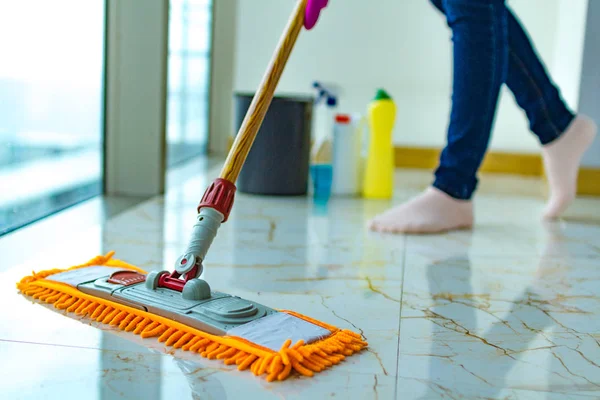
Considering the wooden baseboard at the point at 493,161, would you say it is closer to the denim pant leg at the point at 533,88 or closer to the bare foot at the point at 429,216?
the denim pant leg at the point at 533,88

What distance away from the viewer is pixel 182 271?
0.85 metres

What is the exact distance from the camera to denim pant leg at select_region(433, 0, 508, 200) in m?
1.41

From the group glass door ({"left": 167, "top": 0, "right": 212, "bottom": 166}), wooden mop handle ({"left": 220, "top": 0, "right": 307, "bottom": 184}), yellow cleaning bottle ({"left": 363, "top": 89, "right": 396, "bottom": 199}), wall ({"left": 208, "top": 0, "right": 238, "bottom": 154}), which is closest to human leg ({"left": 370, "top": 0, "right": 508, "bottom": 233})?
yellow cleaning bottle ({"left": 363, "top": 89, "right": 396, "bottom": 199})

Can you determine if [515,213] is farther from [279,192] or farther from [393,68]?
[393,68]

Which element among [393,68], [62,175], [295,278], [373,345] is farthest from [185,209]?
[393,68]

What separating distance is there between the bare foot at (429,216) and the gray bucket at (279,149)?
A: 393 mm

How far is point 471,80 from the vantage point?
1.42 metres

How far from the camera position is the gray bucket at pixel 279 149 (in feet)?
5.85

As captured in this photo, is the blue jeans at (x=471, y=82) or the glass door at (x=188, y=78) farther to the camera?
the glass door at (x=188, y=78)

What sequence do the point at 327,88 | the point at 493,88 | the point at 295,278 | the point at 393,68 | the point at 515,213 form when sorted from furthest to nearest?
the point at 393,68 < the point at 327,88 < the point at 515,213 < the point at 493,88 < the point at 295,278

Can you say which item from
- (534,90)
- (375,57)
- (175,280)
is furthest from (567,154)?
→ (175,280)

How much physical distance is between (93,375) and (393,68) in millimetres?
1950

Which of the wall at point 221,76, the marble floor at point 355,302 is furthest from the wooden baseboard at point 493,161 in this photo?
the marble floor at point 355,302

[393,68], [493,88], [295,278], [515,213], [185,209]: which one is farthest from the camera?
[393,68]
